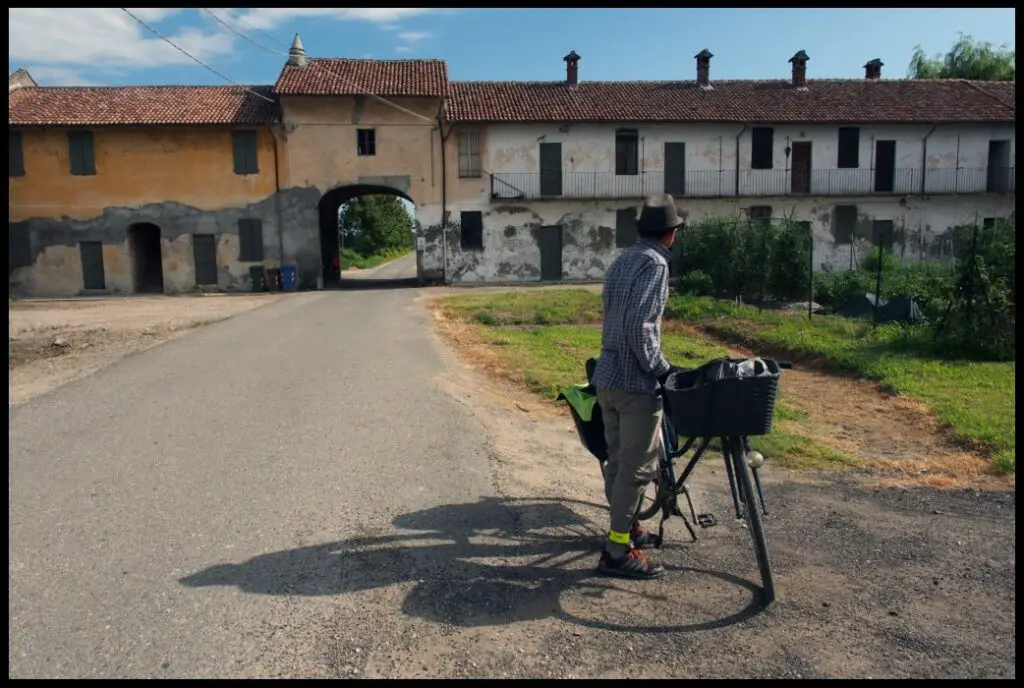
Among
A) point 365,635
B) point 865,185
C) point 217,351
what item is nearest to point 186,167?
point 217,351

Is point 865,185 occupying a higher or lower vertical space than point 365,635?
higher

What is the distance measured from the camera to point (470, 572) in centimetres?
405

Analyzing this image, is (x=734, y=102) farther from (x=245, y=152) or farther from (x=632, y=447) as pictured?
(x=632, y=447)

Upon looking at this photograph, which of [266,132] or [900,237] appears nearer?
[266,132]

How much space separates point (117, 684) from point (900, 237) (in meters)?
37.7

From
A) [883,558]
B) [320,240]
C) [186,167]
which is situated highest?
[186,167]

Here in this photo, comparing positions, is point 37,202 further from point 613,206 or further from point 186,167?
point 613,206

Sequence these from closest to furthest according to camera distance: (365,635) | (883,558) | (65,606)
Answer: (365,635) → (65,606) → (883,558)

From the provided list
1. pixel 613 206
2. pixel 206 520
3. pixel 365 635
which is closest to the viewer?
pixel 365 635

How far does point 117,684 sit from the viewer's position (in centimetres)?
302

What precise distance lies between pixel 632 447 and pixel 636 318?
669 millimetres

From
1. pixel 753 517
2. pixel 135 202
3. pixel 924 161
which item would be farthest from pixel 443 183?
pixel 753 517

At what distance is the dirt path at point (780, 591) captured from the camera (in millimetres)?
3201

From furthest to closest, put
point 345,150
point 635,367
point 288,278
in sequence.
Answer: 1. point 345,150
2. point 288,278
3. point 635,367
